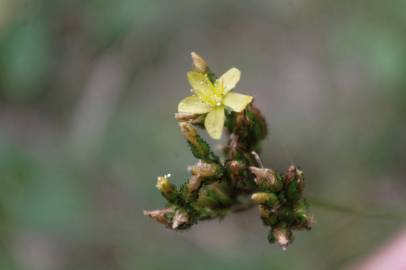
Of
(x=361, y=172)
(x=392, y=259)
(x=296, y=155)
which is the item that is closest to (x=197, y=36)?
(x=296, y=155)

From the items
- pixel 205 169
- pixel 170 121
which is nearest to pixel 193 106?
pixel 205 169

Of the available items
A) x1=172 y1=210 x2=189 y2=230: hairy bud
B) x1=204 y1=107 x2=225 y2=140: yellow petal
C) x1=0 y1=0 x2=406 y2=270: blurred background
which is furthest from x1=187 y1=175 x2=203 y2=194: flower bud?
x1=0 y1=0 x2=406 y2=270: blurred background

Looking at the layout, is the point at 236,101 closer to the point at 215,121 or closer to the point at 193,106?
the point at 215,121

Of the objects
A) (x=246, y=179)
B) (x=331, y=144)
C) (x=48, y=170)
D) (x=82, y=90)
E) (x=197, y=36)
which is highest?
(x=197, y=36)

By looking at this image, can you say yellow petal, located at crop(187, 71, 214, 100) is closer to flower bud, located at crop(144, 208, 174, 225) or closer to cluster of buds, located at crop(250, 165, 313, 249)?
cluster of buds, located at crop(250, 165, 313, 249)

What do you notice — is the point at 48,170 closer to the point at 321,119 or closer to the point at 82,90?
the point at 82,90

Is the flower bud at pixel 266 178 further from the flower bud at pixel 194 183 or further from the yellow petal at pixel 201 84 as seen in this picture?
the yellow petal at pixel 201 84
